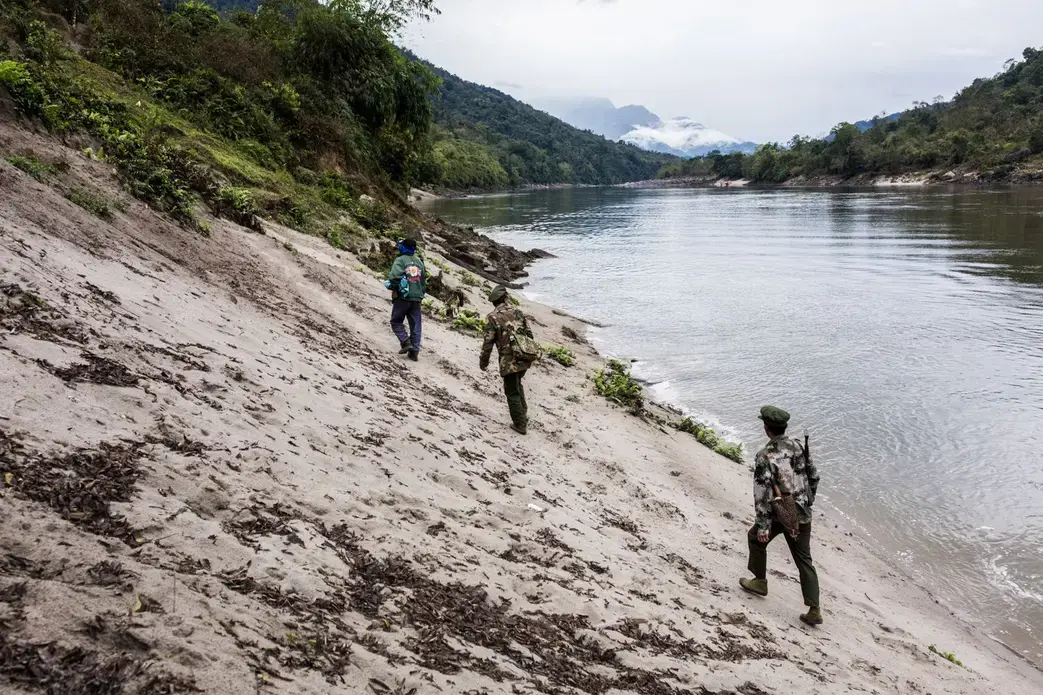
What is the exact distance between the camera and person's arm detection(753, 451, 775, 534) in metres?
6.52

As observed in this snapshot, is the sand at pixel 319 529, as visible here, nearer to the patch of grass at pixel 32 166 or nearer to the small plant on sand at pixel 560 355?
the patch of grass at pixel 32 166

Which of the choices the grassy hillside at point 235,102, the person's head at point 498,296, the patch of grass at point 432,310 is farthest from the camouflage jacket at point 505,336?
the grassy hillside at point 235,102

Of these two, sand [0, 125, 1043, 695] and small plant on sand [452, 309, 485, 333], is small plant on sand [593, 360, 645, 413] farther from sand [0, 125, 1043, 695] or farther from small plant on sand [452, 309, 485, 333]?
small plant on sand [452, 309, 485, 333]

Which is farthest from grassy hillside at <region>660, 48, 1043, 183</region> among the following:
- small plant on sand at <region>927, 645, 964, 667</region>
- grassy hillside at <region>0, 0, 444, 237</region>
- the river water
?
small plant on sand at <region>927, 645, 964, 667</region>

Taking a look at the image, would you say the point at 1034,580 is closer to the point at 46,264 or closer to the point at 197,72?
the point at 46,264

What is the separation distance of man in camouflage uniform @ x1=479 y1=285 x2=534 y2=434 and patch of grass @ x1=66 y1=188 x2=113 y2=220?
5508mm

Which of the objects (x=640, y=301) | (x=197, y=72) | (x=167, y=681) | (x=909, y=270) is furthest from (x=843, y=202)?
(x=167, y=681)

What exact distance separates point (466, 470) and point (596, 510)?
168 cm

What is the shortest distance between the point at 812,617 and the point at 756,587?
1.91 ft

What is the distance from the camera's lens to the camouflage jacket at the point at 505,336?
889 cm

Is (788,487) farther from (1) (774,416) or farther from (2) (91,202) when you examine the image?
(2) (91,202)

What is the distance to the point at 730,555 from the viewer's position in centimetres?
759

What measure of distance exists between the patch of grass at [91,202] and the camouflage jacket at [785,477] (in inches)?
359

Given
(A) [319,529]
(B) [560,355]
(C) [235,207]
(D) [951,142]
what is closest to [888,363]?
(B) [560,355]
